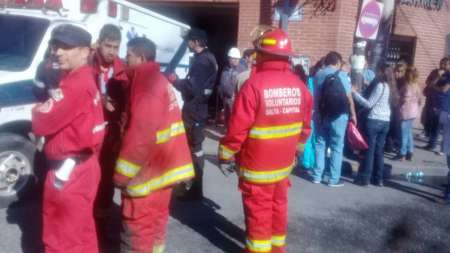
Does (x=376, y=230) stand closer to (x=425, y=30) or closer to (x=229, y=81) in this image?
(x=229, y=81)

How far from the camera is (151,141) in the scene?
3703 millimetres

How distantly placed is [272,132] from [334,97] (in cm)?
300

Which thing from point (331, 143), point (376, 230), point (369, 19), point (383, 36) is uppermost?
point (369, 19)

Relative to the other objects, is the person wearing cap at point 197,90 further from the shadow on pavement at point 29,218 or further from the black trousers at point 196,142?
the shadow on pavement at point 29,218

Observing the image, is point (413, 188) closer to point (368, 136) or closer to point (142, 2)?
point (368, 136)

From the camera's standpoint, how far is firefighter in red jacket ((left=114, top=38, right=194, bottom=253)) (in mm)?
3662

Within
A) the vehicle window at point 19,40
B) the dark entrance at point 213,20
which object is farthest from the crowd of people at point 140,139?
the dark entrance at point 213,20

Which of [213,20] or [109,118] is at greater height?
[213,20]

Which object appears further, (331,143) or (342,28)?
(342,28)

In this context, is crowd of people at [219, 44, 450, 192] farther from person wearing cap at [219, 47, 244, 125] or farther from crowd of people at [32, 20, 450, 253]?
crowd of people at [32, 20, 450, 253]

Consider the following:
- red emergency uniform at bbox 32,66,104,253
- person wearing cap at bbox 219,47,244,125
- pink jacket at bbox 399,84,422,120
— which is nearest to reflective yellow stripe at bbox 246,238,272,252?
red emergency uniform at bbox 32,66,104,253

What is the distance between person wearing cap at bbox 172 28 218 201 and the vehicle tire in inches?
67.0

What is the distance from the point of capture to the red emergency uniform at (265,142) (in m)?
4.13

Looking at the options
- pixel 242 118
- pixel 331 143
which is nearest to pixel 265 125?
pixel 242 118
